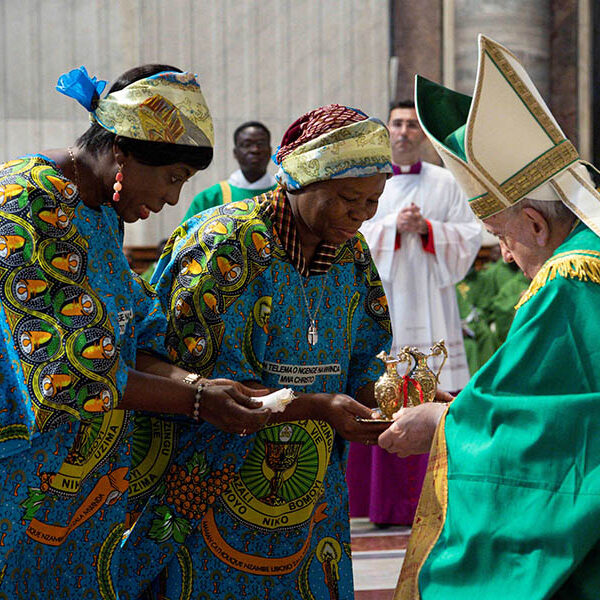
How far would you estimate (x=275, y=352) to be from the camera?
2943mm

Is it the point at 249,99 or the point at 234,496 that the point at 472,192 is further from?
the point at 249,99

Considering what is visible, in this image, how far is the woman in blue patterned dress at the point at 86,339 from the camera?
2252 mm

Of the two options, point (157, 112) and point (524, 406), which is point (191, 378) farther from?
point (524, 406)

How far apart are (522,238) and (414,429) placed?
21.7 inches

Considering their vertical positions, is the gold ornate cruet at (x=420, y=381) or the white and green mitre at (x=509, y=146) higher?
the white and green mitre at (x=509, y=146)

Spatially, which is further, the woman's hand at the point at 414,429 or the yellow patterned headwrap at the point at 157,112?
the woman's hand at the point at 414,429

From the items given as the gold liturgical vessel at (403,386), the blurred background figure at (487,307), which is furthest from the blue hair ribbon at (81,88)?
the blurred background figure at (487,307)

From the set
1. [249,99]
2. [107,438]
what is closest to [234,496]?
[107,438]

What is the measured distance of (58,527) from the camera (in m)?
2.45

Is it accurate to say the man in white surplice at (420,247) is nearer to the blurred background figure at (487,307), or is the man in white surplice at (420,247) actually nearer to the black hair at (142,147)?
the blurred background figure at (487,307)

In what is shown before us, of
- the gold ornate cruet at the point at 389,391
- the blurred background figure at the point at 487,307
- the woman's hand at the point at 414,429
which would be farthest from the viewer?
the blurred background figure at the point at 487,307

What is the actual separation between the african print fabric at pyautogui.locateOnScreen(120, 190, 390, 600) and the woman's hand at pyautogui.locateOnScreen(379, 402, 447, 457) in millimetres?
432

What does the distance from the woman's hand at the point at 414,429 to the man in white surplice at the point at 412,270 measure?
121 inches

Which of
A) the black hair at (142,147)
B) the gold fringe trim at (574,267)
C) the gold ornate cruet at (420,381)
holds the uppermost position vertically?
→ the black hair at (142,147)
